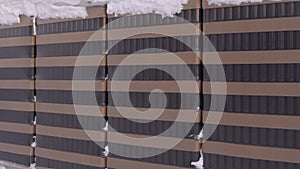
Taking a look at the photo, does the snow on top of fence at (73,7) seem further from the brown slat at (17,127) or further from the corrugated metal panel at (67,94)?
the brown slat at (17,127)

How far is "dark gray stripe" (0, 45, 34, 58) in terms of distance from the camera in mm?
7781

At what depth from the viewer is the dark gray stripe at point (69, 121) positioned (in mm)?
6703

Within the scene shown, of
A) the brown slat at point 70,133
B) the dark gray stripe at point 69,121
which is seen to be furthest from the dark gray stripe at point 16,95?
the brown slat at point 70,133

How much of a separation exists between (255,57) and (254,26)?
0.33 m

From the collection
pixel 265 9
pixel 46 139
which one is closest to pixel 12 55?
pixel 46 139

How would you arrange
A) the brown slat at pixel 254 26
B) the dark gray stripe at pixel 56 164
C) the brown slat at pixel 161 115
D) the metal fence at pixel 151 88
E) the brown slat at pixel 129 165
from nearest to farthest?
1. the brown slat at pixel 254 26
2. the metal fence at pixel 151 88
3. the brown slat at pixel 161 115
4. the brown slat at pixel 129 165
5. the dark gray stripe at pixel 56 164

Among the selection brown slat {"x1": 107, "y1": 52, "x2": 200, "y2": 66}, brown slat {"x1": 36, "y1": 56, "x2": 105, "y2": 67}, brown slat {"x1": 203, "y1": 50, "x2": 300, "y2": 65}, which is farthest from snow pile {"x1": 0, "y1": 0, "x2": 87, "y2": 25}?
brown slat {"x1": 203, "y1": 50, "x2": 300, "y2": 65}

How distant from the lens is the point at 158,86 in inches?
235

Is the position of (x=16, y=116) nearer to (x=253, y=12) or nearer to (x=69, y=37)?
(x=69, y=37)

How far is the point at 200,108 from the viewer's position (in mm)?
5598

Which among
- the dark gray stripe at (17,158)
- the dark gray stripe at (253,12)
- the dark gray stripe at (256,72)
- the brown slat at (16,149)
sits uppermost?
the dark gray stripe at (253,12)

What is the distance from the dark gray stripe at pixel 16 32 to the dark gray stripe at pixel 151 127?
231 centimetres

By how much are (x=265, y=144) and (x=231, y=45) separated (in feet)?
3.76

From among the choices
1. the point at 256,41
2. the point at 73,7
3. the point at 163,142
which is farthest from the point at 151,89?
the point at 73,7
